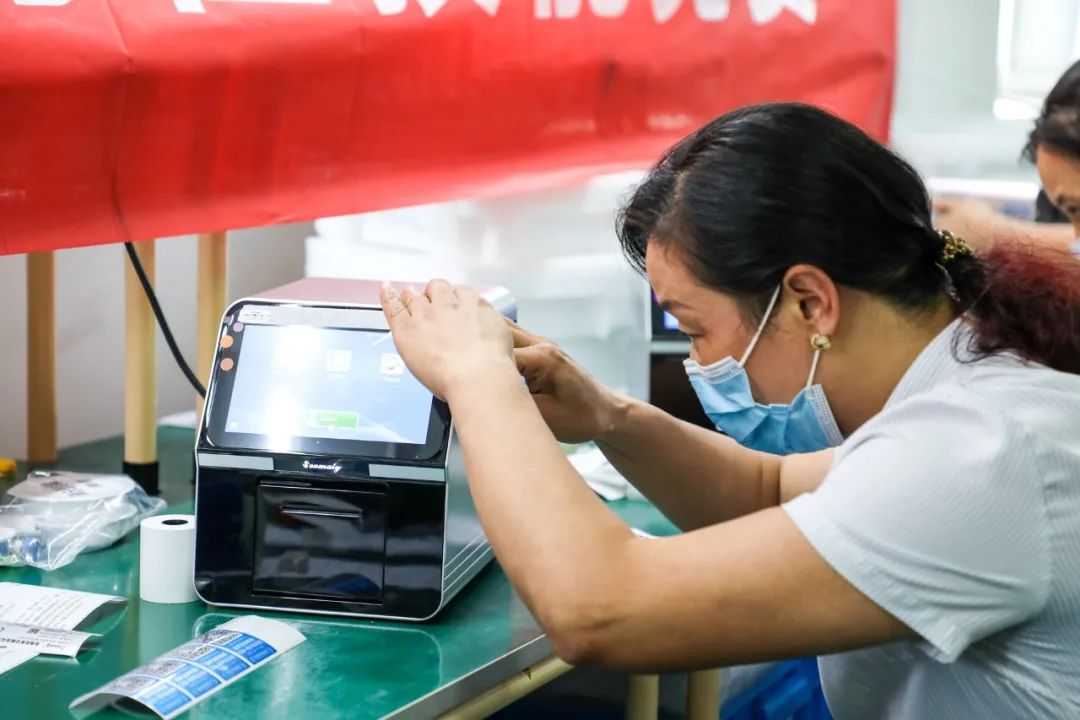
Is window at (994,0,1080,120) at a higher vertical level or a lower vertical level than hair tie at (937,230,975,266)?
higher

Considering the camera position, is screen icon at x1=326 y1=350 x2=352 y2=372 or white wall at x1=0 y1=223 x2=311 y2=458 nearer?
screen icon at x1=326 y1=350 x2=352 y2=372

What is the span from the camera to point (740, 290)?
1151 mm

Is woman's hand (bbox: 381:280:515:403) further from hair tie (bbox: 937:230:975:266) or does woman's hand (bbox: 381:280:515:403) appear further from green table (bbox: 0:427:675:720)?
hair tie (bbox: 937:230:975:266)

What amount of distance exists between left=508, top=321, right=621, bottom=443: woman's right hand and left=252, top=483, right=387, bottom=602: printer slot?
0.19 metres

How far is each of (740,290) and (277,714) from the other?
0.52 metres

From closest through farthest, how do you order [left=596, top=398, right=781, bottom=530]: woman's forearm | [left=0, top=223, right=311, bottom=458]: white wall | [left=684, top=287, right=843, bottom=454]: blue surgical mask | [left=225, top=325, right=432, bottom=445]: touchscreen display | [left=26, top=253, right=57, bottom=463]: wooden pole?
[left=684, top=287, right=843, bottom=454]: blue surgical mask
[left=225, top=325, right=432, bottom=445]: touchscreen display
[left=596, top=398, right=781, bottom=530]: woman's forearm
[left=26, top=253, right=57, bottom=463]: wooden pole
[left=0, top=223, right=311, bottom=458]: white wall

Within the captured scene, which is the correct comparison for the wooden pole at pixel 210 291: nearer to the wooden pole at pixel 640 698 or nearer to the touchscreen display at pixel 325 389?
the touchscreen display at pixel 325 389

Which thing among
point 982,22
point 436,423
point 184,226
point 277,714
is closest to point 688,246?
point 436,423

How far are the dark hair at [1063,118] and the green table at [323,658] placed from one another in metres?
0.99

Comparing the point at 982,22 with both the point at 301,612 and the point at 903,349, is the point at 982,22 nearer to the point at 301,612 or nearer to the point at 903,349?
the point at 903,349

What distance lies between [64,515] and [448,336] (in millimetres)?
612

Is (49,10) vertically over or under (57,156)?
over

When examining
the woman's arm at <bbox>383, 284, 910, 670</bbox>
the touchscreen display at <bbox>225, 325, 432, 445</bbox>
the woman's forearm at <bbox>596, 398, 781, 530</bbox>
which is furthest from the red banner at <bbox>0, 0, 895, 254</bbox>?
the woman's arm at <bbox>383, 284, 910, 670</bbox>

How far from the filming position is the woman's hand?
3.65 feet
